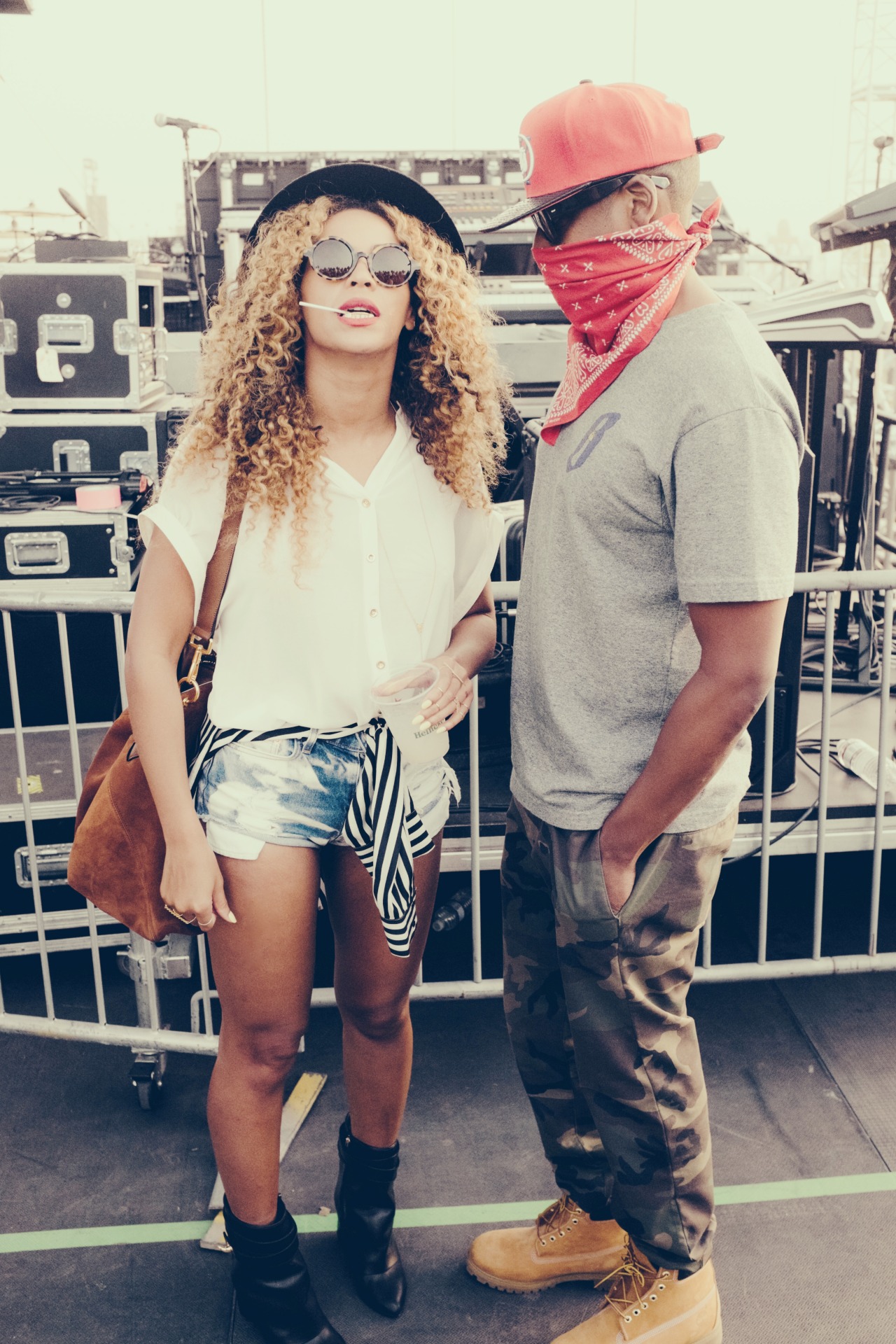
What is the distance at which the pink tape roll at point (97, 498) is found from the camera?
370 centimetres

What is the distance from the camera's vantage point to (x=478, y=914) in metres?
2.65

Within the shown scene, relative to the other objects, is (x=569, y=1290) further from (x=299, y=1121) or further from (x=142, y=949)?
(x=142, y=949)

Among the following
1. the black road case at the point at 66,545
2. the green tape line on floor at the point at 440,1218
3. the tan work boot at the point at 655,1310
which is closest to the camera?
the tan work boot at the point at 655,1310

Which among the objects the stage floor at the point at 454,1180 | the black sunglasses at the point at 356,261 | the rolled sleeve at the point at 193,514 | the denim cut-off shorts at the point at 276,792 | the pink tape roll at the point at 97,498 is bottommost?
the stage floor at the point at 454,1180

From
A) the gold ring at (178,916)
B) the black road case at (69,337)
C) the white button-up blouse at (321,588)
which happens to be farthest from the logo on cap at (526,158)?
the black road case at (69,337)

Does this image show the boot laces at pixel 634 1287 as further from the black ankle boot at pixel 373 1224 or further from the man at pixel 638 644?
the black ankle boot at pixel 373 1224

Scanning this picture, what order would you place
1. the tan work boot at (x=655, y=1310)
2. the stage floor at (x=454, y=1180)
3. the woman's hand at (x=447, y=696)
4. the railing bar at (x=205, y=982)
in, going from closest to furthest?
1. the woman's hand at (x=447, y=696)
2. the tan work boot at (x=655, y=1310)
3. the stage floor at (x=454, y=1180)
4. the railing bar at (x=205, y=982)

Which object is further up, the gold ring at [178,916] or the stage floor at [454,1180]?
the gold ring at [178,916]

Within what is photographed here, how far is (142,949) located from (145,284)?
3.47 meters

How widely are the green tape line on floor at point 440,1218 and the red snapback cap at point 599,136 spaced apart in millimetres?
2019

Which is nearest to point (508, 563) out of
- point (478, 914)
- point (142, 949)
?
point (478, 914)

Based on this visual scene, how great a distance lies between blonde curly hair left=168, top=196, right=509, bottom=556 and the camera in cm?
167

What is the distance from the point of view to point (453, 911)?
3166 mm

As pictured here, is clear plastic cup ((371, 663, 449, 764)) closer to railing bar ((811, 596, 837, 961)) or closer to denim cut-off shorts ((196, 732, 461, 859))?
denim cut-off shorts ((196, 732, 461, 859))
